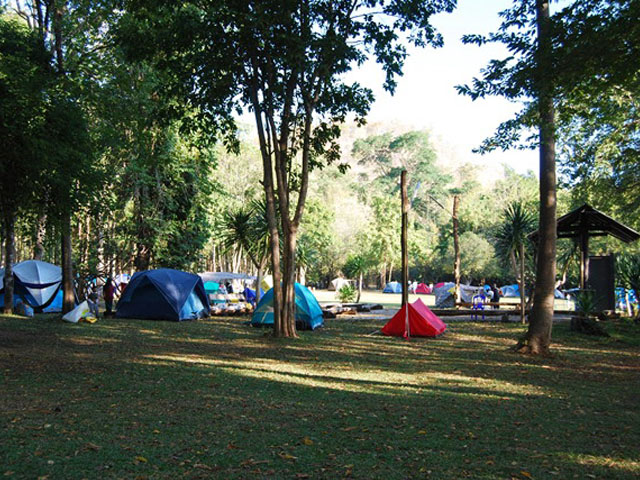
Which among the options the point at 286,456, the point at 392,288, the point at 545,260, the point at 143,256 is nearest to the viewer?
the point at 286,456

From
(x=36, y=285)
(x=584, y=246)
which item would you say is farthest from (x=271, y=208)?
(x=36, y=285)

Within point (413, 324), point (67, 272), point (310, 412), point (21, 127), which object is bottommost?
point (310, 412)

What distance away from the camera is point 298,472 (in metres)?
4.68

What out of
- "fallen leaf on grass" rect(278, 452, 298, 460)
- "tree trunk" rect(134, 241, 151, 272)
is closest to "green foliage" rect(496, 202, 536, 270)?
"fallen leaf on grass" rect(278, 452, 298, 460)

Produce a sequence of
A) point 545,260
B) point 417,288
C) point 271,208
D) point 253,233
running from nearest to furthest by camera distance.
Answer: point 545,260 → point 271,208 → point 253,233 → point 417,288

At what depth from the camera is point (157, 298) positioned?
21062mm

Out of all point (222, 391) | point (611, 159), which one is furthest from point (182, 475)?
point (611, 159)

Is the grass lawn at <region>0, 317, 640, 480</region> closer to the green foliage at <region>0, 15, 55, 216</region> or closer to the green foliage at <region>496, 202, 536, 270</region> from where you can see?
the green foliage at <region>0, 15, 55, 216</region>

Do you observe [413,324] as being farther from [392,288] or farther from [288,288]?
[392,288]

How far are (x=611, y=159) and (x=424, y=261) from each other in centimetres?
4568

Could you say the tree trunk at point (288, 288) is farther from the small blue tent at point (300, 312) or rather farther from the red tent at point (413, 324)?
the red tent at point (413, 324)

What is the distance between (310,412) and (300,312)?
1140 centimetres

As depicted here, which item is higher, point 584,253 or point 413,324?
point 584,253

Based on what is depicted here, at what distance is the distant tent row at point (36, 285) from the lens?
22156 millimetres
